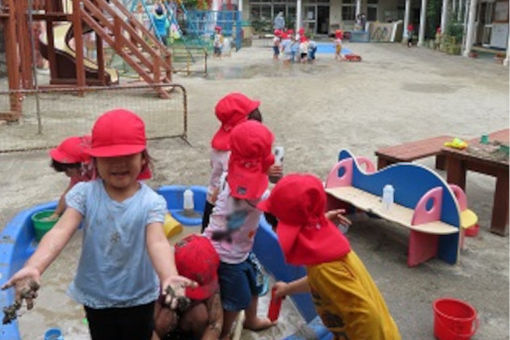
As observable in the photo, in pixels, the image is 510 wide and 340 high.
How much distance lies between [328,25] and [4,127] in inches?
1343

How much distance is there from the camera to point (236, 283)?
2.98 m

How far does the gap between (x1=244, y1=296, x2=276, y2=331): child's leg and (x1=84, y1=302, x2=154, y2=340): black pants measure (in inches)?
38.6

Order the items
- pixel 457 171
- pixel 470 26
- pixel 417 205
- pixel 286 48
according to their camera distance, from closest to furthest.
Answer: pixel 417 205, pixel 457 171, pixel 286 48, pixel 470 26

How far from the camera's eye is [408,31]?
32.0m

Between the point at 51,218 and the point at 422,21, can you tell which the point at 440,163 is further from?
the point at 422,21

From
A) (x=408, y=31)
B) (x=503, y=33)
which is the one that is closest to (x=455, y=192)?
(x=503, y=33)

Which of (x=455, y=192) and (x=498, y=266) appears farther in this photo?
(x=455, y=192)

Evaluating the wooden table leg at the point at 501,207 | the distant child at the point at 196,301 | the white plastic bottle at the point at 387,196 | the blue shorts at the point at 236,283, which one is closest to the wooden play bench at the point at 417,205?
the white plastic bottle at the point at 387,196

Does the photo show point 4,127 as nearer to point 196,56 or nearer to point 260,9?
point 196,56

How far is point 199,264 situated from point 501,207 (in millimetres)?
3413

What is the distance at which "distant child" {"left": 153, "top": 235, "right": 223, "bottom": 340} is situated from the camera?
2.79 metres

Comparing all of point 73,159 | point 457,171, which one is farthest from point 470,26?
point 73,159

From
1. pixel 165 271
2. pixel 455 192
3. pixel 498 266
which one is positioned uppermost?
pixel 165 271

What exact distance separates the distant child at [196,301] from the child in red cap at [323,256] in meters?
0.67
